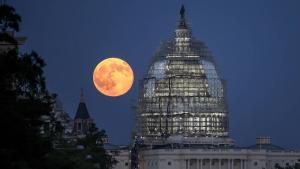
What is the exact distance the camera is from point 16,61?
7938 centimetres

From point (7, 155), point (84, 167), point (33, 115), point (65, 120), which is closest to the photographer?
point (7, 155)

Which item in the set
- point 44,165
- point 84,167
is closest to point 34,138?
point 44,165

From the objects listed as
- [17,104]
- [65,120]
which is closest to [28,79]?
[17,104]

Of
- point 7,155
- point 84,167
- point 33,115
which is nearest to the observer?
point 7,155

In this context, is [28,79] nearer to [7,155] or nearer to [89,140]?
[7,155]

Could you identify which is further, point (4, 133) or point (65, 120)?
point (65, 120)

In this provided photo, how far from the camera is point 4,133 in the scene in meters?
77.3

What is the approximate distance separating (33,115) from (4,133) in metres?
4.53

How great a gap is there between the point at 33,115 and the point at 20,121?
3.89 meters

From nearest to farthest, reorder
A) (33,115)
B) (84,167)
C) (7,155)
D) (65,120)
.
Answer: (7,155), (33,115), (84,167), (65,120)

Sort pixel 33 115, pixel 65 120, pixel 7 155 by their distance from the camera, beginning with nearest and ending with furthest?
pixel 7 155 → pixel 33 115 → pixel 65 120

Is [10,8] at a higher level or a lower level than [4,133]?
higher

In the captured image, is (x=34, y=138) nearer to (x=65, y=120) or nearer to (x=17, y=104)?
(x=17, y=104)

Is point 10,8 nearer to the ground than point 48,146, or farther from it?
farther from it
